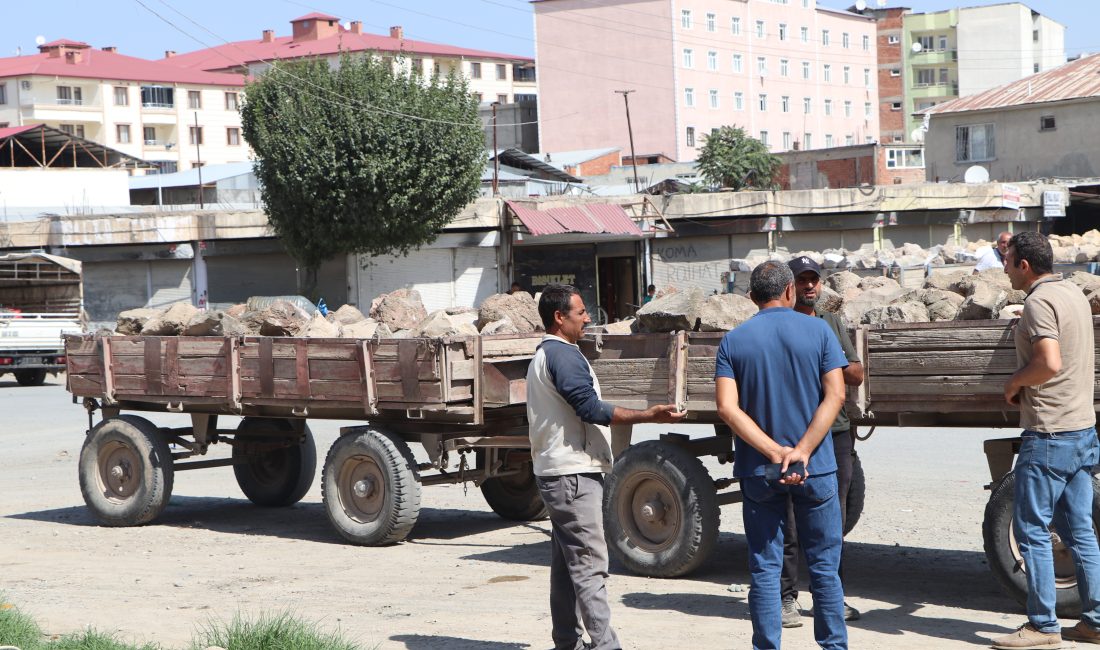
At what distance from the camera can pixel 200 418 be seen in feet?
35.6

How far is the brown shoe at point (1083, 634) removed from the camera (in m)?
5.91

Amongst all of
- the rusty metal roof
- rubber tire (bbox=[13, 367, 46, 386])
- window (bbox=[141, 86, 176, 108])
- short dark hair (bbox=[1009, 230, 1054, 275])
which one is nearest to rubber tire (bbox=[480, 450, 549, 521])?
short dark hair (bbox=[1009, 230, 1054, 275])

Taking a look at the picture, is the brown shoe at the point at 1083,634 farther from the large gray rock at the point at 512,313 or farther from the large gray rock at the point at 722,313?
the large gray rock at the point at 512,313

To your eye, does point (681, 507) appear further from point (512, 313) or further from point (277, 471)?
point (277, 471)

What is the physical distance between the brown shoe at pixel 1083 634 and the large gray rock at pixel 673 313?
2.88m

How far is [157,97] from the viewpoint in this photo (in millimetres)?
79062

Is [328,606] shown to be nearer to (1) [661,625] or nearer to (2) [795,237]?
(1) [661,625]

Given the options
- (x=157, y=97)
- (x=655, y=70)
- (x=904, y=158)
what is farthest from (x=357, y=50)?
(x=904, y=158)

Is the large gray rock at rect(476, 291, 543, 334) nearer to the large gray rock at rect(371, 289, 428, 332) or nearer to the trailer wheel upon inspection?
the large gray rock at rect(371, 289, 428, 332)

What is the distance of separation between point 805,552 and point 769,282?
3.75 feet

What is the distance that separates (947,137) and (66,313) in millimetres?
35394

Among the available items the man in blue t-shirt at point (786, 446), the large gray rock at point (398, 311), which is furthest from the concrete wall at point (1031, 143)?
the man in blue t-shirt at point (786, 446)

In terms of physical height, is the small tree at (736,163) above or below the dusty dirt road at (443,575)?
above

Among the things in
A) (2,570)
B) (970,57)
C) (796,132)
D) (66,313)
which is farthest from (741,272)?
(970,57)
